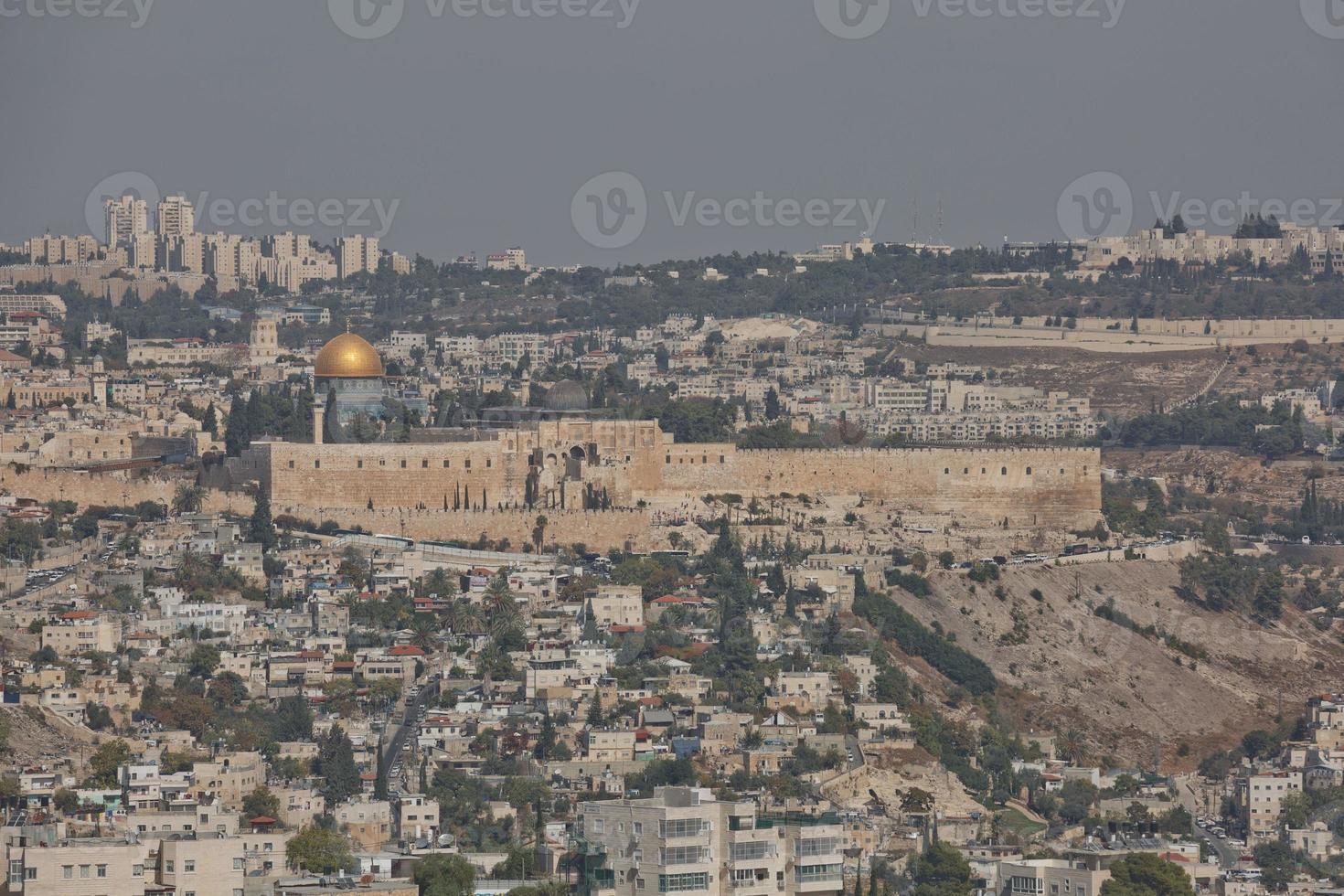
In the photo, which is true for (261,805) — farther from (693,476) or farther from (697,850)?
(693,476)

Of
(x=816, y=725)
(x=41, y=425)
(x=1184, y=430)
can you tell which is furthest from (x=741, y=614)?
(x=1184, y=430)

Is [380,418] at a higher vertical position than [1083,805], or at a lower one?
higher

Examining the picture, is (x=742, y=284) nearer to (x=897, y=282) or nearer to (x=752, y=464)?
(x=897, y=282)

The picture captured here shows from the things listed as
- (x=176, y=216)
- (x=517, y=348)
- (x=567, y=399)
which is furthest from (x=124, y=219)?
(x=567, y=399)

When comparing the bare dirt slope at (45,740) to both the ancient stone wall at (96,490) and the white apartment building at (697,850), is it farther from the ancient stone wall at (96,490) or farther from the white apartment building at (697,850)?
the ancient stone wall at (96,490)

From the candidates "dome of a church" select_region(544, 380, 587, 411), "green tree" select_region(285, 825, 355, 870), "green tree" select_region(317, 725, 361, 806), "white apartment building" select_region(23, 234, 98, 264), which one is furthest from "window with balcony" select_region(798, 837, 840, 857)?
"white apartment building" select_region(23, 234, 98, 264)

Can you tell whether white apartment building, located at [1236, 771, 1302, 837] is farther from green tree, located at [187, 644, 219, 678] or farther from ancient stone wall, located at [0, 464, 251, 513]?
ancient stone wall, located at [0, 464, 251, 513]
